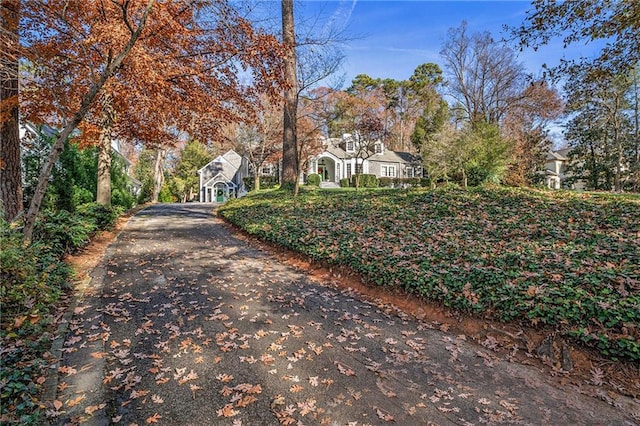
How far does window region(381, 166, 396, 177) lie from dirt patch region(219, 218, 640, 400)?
3035 centimetres

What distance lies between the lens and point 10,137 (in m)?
6.66

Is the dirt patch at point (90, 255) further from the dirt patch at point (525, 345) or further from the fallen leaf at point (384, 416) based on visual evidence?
the fallen leaf at point (384, 416)

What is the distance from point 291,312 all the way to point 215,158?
33671 millimetres

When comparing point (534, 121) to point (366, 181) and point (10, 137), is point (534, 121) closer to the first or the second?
point (366, 181)

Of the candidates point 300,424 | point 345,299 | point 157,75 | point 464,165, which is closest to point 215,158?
point 464,165

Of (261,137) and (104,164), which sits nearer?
(104,164)

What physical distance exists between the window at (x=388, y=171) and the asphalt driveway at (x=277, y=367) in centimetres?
3064

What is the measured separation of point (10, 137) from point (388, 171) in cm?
3160

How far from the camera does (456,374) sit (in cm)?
321

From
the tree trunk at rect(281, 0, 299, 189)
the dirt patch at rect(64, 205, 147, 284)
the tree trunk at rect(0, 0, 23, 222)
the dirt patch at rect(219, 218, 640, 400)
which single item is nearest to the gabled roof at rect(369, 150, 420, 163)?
the tree trunk at rect(281, 0, 299, 189)

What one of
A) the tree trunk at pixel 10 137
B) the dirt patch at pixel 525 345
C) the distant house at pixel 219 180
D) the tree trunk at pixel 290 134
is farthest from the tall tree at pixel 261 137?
the dirt patch at pixel 525 345

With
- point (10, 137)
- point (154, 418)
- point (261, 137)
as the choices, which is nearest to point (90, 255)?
point (10, 137)

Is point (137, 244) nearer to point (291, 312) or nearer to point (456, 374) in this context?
point (291, 312)

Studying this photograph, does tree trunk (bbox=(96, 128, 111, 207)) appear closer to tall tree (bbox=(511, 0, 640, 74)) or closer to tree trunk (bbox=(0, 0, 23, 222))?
tree trunk (bbox=(0, 0, 23, 222))
